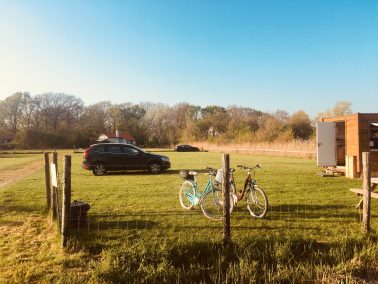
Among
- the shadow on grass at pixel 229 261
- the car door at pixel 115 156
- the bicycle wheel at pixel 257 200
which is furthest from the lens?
the car door at pixel 115 156

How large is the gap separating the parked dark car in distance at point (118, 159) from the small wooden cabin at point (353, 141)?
313 inches

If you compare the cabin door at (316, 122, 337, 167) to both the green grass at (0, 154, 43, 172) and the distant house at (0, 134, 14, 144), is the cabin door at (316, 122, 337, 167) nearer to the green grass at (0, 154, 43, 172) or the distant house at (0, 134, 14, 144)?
the green grass at (0, 154, 43, 172)

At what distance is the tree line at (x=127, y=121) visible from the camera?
61000 mm

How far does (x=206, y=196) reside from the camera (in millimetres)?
7207

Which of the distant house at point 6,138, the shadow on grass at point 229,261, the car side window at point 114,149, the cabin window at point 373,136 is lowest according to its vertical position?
the shadow on grass at point 229,261

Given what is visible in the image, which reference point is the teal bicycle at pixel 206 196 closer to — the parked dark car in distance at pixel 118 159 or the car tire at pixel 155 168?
the car tire at pixel 155 168

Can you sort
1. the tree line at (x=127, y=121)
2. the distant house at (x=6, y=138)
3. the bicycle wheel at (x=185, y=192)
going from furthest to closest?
the distant house at (x=6, y=138), the tree line at (x=127, y=121), the bicycle wheel at (x=185, y=192)

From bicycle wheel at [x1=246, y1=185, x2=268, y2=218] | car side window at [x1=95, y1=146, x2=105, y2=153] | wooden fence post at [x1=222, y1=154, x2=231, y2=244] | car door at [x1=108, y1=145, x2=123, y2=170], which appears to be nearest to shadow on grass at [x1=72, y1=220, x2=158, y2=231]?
wooden fence post at [x1=222, y1=154, x2=231, y2=244]

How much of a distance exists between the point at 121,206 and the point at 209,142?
4802 cm

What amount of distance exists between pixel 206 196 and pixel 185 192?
943 millimetres

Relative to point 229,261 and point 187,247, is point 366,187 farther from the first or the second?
point 187,247

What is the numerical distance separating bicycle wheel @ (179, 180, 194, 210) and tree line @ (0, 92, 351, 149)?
44462mm

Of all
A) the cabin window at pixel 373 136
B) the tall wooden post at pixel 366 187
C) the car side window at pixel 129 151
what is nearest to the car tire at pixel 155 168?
the car side window at pixel 129 151

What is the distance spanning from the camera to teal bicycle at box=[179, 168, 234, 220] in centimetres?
714
